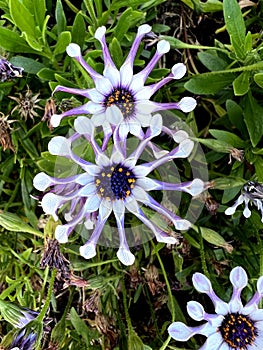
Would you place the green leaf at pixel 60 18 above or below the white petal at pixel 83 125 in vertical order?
above

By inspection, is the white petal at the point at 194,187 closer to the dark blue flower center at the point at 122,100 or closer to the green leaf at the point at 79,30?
the dark blue flower center at the point at 122,100

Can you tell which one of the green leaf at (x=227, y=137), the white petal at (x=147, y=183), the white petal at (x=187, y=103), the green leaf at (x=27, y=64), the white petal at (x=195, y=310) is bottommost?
the white petal at (x=195, y=310)

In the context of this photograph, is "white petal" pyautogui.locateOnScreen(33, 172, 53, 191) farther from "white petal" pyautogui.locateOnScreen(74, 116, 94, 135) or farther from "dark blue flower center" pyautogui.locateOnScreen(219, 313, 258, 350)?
"dark blue flower center" pyautogui.locateOnScreen(219, 313, 258, 350)

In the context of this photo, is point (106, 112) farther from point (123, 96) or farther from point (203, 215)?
point (203, 215)

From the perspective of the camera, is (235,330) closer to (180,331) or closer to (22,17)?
(180,331)

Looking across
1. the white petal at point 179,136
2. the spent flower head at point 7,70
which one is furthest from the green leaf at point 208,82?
the spent flower head at point 7,70

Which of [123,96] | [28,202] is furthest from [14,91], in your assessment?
[123,96]

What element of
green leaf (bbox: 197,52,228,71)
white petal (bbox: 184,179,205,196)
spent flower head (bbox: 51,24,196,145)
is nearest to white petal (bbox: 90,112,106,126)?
spent flower head (bbox: 51,24,196,145)
